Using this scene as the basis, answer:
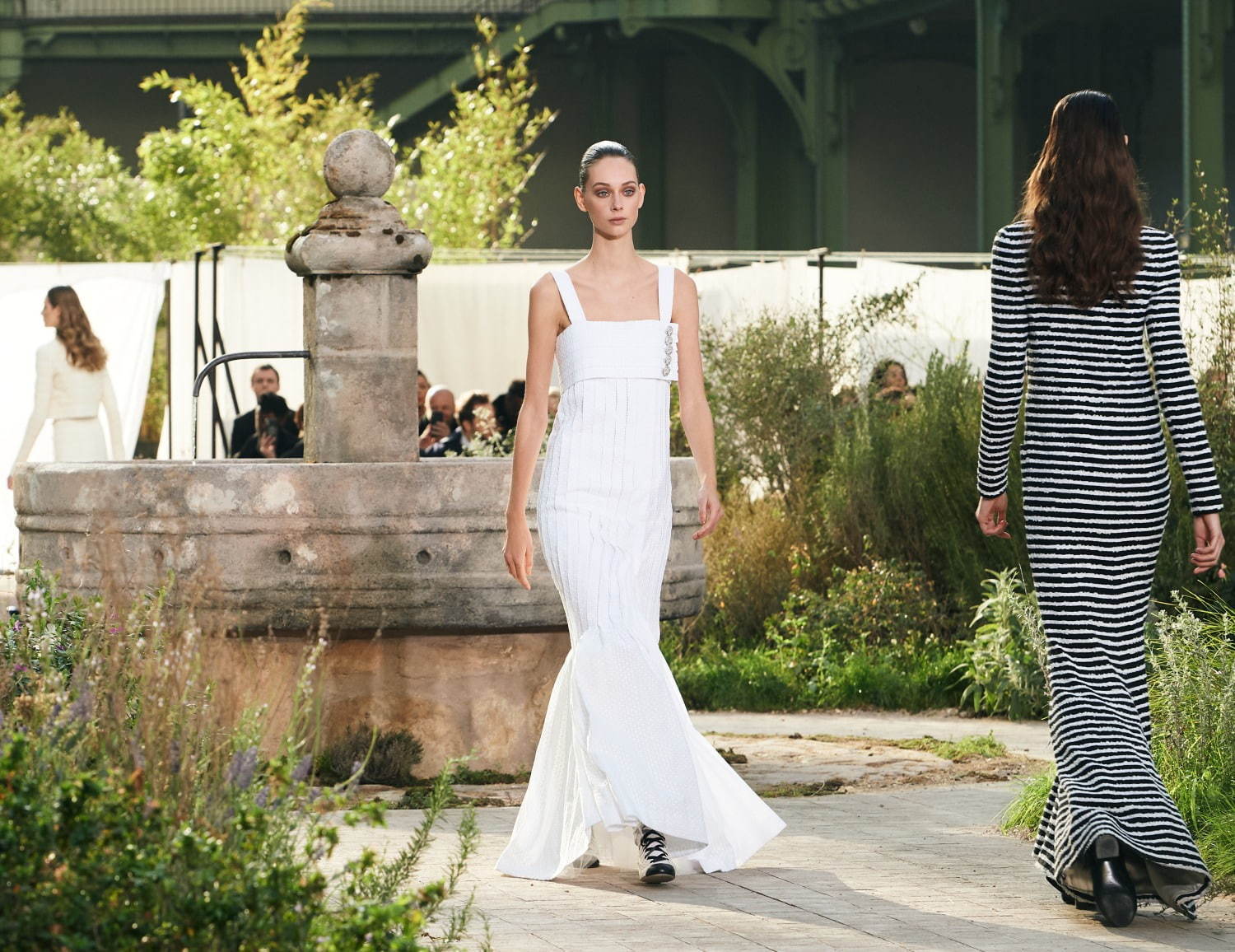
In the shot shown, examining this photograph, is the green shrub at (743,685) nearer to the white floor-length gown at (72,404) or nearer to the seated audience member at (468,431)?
the seated audience member at (468,431)

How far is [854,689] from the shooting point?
10070 millimetres

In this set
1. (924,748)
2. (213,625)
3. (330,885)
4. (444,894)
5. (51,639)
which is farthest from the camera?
(924,748)

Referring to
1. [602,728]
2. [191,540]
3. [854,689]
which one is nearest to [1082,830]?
[602,728]

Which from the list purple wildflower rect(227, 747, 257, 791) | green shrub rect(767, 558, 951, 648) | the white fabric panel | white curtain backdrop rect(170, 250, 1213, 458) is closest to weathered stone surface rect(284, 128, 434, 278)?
purple wildflower rect(227, 747, 257, 791)

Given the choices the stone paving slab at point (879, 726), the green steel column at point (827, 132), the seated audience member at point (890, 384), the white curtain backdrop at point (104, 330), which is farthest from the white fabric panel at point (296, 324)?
the green steel column at point (827, 132)

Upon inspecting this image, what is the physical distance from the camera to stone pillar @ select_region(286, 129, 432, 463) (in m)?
7.25

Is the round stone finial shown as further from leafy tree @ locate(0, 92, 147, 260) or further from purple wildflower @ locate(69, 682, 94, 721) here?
leafy tree @ locate(0, 92, 147, 260)

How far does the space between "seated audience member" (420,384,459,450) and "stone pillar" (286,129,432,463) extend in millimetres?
5775

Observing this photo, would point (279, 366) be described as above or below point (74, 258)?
below

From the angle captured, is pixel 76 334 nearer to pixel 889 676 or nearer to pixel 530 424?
pixel 889 676

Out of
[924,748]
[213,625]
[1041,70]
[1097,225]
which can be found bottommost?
[924,748]

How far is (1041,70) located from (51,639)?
91.3 feet

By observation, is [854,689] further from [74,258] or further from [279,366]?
[74,258]

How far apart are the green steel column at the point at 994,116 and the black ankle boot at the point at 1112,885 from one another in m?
19.3
